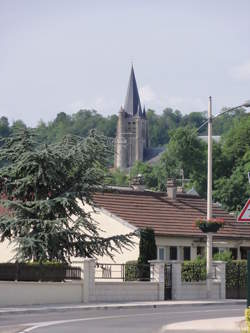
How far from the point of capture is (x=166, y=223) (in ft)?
182

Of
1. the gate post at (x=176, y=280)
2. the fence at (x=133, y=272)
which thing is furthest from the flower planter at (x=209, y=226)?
the fence at (x=133, y=272)

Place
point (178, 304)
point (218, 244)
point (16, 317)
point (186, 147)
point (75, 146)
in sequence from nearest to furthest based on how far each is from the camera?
point (16, 317), point (178, 304), point (75, 146), point (218, 244), point (186, 147)

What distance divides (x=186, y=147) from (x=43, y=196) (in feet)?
269

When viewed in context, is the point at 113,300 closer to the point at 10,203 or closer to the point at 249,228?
the point at 10,203

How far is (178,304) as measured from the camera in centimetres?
4000

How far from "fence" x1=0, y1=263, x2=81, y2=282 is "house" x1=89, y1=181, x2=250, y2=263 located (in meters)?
11.6

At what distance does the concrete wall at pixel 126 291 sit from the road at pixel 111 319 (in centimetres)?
323

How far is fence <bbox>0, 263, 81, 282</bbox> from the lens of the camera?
38.6m

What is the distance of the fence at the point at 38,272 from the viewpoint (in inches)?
1521

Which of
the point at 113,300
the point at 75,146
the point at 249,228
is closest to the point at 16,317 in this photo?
the point at 113,300

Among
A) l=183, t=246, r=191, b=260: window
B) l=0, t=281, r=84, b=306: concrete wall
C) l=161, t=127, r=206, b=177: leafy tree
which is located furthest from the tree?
l=161, t=127, r=206, b=177: leafy tree

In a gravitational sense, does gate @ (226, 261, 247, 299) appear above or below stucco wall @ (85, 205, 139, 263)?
below

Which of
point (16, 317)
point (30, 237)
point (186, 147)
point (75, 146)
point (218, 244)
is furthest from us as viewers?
point (186, 147)

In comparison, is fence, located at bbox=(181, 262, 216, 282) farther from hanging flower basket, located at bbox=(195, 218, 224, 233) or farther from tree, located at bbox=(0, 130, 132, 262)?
tree, located at bbox=(0, 130, 132, 262)
